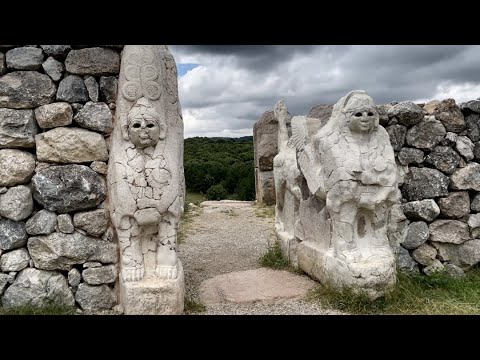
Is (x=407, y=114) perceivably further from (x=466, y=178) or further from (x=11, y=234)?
(x=11, y=234)

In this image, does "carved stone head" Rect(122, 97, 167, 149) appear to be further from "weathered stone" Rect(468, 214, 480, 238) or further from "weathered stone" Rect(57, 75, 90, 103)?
"weathered stone" Rect(468, 214, 480, 238)

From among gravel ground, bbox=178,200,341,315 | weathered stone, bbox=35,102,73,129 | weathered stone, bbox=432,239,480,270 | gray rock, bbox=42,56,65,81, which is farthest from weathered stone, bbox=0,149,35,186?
weathered stone, bbox=432,239,480,270

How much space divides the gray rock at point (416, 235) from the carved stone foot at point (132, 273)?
274 cm

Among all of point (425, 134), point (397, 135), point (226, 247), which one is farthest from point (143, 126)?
point (226, 247)

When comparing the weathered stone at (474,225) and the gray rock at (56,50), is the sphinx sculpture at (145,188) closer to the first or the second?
the gray rock at (56,50)

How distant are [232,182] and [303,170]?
33.4 feet

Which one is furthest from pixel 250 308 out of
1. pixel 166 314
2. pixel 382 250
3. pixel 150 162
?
pixel 150 162

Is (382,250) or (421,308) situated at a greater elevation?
(382,250)

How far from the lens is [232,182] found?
14805 millimetres

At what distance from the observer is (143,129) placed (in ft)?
11.4

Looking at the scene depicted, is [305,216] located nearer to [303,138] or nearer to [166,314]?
[303,138]

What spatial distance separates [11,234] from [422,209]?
12.6 ft

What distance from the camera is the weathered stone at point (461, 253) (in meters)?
4.76

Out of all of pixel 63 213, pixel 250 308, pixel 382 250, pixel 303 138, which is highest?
pixel 303 138
